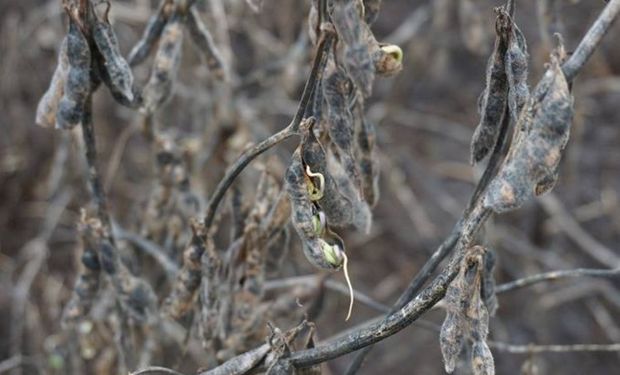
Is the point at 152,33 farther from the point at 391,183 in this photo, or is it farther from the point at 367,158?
the point at 391,183

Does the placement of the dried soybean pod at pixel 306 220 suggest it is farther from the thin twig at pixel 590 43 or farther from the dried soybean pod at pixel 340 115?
the thin twig at pixel 590 43

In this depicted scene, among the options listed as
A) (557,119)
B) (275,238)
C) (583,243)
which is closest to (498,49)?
(557,119)

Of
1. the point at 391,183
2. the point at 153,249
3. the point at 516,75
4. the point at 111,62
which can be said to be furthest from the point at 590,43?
the point at 391,183

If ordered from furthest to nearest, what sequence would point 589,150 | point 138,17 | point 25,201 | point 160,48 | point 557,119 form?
1. point 589,150
2. point 25,201
3. point 138,17
4. point 160,48
5. point 557,119

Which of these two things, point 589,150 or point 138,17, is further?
point 589,150

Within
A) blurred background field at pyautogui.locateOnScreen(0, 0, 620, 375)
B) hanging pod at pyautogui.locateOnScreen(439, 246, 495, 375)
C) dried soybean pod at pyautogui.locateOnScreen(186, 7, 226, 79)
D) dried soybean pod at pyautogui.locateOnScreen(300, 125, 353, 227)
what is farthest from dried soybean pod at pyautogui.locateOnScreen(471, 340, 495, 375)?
blurred background field at pyautogui.locateOnScreen(0, 0, 620, 375)

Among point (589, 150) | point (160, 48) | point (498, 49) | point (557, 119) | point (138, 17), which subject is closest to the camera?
point (557, 119)

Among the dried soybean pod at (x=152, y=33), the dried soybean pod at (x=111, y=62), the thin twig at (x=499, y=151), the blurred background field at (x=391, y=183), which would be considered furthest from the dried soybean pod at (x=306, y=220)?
the blurred background field at (x=391, y=183)

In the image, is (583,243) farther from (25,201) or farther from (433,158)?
(25,201)
